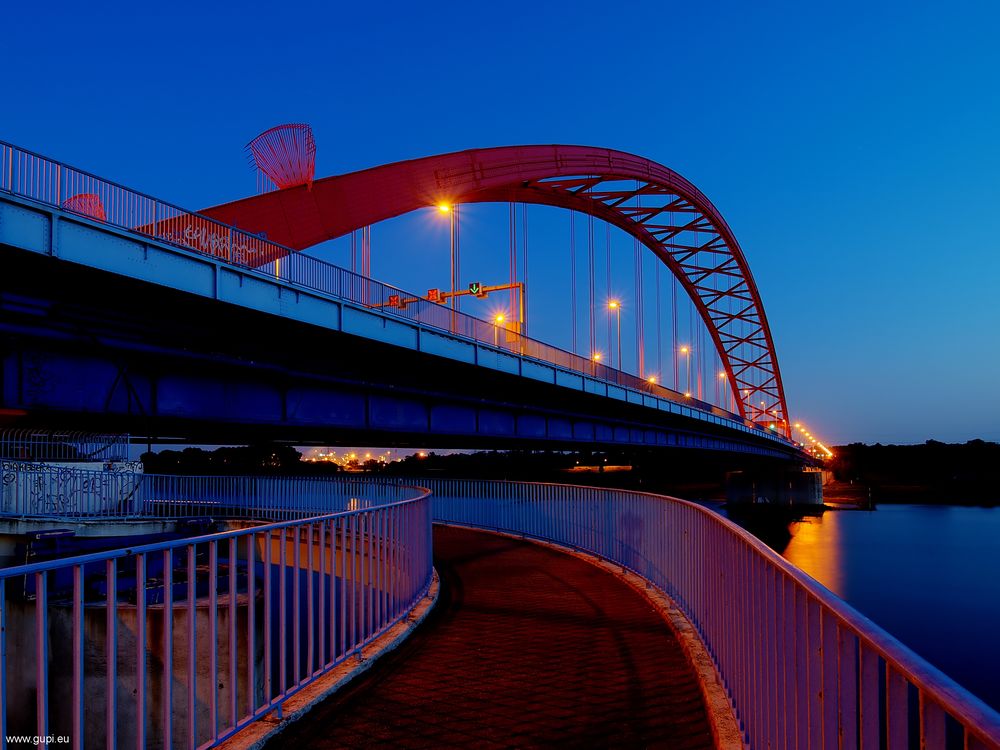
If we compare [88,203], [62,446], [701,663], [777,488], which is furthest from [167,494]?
[777,488]

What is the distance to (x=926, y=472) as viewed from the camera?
124 metres

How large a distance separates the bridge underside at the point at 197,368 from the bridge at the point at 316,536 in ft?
0.21

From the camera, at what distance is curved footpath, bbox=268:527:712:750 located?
463cm

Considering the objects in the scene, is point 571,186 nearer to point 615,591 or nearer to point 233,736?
point 615,591

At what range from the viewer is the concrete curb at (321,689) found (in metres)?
4.46

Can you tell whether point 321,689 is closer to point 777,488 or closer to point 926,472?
point 777,488

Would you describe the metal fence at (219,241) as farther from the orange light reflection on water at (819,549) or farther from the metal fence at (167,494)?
the orange light reflection on water at (819,549)

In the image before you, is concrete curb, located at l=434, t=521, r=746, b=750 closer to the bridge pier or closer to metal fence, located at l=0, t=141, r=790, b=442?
metal fence, located at l=0, t=141, r=790, b=442

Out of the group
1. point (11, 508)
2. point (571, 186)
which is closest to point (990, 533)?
point (571, 186)

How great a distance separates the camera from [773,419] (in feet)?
297

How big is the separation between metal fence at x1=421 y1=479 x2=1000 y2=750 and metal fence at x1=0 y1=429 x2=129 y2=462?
18482 mm

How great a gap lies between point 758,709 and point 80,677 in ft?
10.9

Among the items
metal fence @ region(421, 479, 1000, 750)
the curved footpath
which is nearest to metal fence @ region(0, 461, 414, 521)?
the curved footpath

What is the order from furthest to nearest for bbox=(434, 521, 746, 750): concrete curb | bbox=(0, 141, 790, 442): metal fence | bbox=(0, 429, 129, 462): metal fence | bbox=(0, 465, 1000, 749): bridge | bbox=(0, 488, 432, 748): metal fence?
bbox=(0, 429, 129, 462): metal fence → bbox=(0, 141, 790, 442): metal fence → bbox=(434, 521, 746, 750): concrete curb → bbox=(0, 488, 432, 748): metal fence → bbox=(0, 465, 1000, 749): bridge
